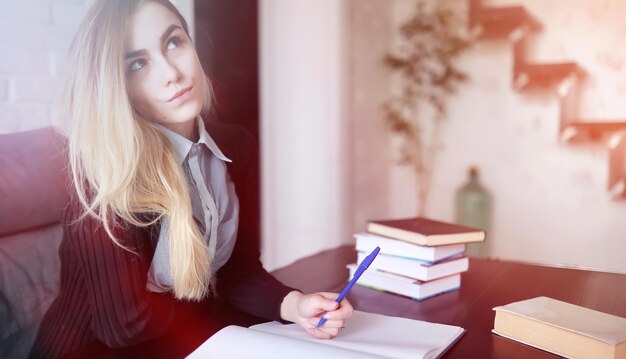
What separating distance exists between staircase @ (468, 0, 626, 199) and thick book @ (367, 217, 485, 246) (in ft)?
5.81

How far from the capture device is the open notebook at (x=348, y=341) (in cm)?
64

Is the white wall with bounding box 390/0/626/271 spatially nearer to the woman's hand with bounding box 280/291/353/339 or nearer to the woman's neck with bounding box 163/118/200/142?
the woman's hand with bounding box 280/291/353/339

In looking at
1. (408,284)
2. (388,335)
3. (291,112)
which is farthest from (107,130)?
(291,112)

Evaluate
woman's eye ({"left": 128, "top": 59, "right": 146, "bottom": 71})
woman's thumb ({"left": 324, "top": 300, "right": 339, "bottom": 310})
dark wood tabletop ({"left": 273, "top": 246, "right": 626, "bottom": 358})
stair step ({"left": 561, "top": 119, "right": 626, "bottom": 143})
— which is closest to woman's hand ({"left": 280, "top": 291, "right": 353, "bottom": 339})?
woman's thumb ({"left": 324, "top": 300, "right": 339, "bottom": 310})

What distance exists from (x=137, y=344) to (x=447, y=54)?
242 cm

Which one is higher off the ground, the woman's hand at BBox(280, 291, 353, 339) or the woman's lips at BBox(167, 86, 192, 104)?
the woman's lips at BBox(167, 86, 192, 104)

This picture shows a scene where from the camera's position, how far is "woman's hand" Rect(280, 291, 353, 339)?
0.70m

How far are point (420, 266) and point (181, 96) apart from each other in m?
0.48

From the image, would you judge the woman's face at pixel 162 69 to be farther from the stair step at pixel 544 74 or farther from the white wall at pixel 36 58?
the stair step at pixel 544 74

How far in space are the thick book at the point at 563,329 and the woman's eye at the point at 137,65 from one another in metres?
0.58

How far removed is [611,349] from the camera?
625 millimetres

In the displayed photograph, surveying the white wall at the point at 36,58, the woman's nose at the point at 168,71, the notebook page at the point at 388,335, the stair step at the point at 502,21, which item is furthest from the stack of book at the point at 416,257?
the stair step at the point at 502,21

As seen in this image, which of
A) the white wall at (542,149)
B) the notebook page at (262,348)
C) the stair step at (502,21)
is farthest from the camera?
the stair step at (502,21)

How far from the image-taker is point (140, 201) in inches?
27.3
